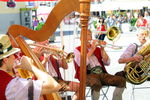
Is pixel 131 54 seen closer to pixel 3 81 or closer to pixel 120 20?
pixel 3 81

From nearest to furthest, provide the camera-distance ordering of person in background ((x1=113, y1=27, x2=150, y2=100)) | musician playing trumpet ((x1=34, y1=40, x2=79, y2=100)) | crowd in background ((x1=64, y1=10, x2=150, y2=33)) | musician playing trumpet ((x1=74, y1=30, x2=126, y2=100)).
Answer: musician playing trumpet ((x1=34, y1=40, x2=79, y2=100)) → musician playing trumpet ((x1=74, y1=30, x2=126, y2=100)) → person in background ((x1=113, y1=27, x2=150, y2=100)) → crowd in background ((x1=64, y1=10, x2=150, y2=33))

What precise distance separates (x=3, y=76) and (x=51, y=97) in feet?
2.01

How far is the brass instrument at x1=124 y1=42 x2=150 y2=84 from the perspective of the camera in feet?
11.1

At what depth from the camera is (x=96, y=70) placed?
3.51 metres

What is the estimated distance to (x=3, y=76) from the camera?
168 cm

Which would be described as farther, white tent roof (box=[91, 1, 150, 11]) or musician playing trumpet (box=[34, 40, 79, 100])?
white tent roof (box=[91, 1, 150, 11])

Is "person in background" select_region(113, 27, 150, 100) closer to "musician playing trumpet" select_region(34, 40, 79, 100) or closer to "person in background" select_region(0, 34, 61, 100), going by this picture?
"musician playing trumpet" select_region(34, 40, 79, 100)

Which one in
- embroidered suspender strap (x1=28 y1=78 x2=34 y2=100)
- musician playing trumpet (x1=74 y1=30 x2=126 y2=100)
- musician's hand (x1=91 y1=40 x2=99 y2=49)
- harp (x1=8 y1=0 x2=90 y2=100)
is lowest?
musician playing trumpet (x1=74 y1=30 x2=126 y2=100)

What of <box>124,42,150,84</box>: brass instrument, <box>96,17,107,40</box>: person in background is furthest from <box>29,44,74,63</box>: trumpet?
<box>96,17,107,40</box>: person in background

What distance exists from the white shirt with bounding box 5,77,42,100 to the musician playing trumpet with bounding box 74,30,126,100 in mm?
1614

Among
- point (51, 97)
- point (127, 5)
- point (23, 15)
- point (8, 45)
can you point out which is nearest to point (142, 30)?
point (51, 97)

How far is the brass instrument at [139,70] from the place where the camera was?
133 inches

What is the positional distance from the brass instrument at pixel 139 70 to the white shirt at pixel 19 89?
192cm

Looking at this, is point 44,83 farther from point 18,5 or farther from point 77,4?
point 18,5
